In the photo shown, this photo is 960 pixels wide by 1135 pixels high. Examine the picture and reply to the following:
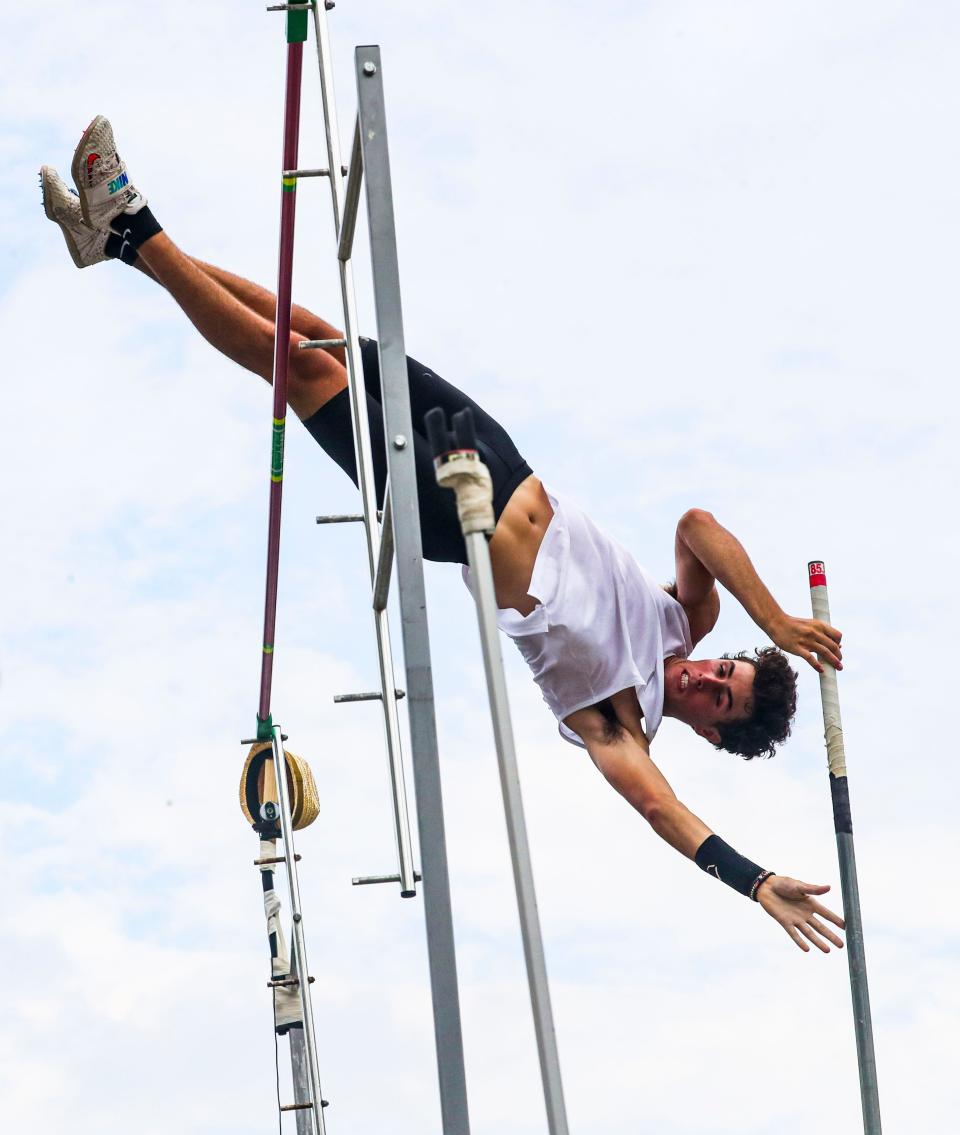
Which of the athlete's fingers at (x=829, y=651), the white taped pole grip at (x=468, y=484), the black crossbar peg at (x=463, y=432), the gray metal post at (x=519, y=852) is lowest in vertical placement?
the gray metal post at (x=519, y=852)

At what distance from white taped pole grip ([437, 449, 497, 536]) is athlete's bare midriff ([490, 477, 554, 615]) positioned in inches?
84.1

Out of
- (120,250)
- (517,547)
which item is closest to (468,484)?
(120,250)

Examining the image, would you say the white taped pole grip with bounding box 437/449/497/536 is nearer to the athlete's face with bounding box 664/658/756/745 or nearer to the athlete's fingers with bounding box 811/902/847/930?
the athlete's fingers with bounding box 811/902/847/930

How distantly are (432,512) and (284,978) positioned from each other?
1.82 m

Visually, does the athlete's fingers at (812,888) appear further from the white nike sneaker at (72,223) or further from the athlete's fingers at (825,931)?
the white nike sneaker at (72,223)

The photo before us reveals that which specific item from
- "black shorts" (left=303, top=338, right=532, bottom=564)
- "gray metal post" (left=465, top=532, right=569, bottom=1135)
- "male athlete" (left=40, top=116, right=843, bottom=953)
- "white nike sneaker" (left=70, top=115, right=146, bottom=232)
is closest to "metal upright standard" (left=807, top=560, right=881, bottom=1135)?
"male athlete" (left=40, top=116, right=843, bottom=953)

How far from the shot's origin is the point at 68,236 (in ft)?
13.7

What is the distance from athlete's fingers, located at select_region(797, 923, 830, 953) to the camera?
402 cm

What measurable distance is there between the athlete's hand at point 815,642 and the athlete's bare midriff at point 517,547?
70 centimetres

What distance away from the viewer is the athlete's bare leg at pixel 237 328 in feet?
13.4

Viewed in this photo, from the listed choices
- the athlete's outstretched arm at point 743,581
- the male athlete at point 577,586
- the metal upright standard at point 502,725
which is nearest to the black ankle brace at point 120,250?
the male athlete at point 577,586

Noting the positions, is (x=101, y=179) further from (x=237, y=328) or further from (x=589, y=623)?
(x=589, y=623)

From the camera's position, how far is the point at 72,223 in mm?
4176

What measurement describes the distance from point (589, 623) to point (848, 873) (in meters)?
0.94
